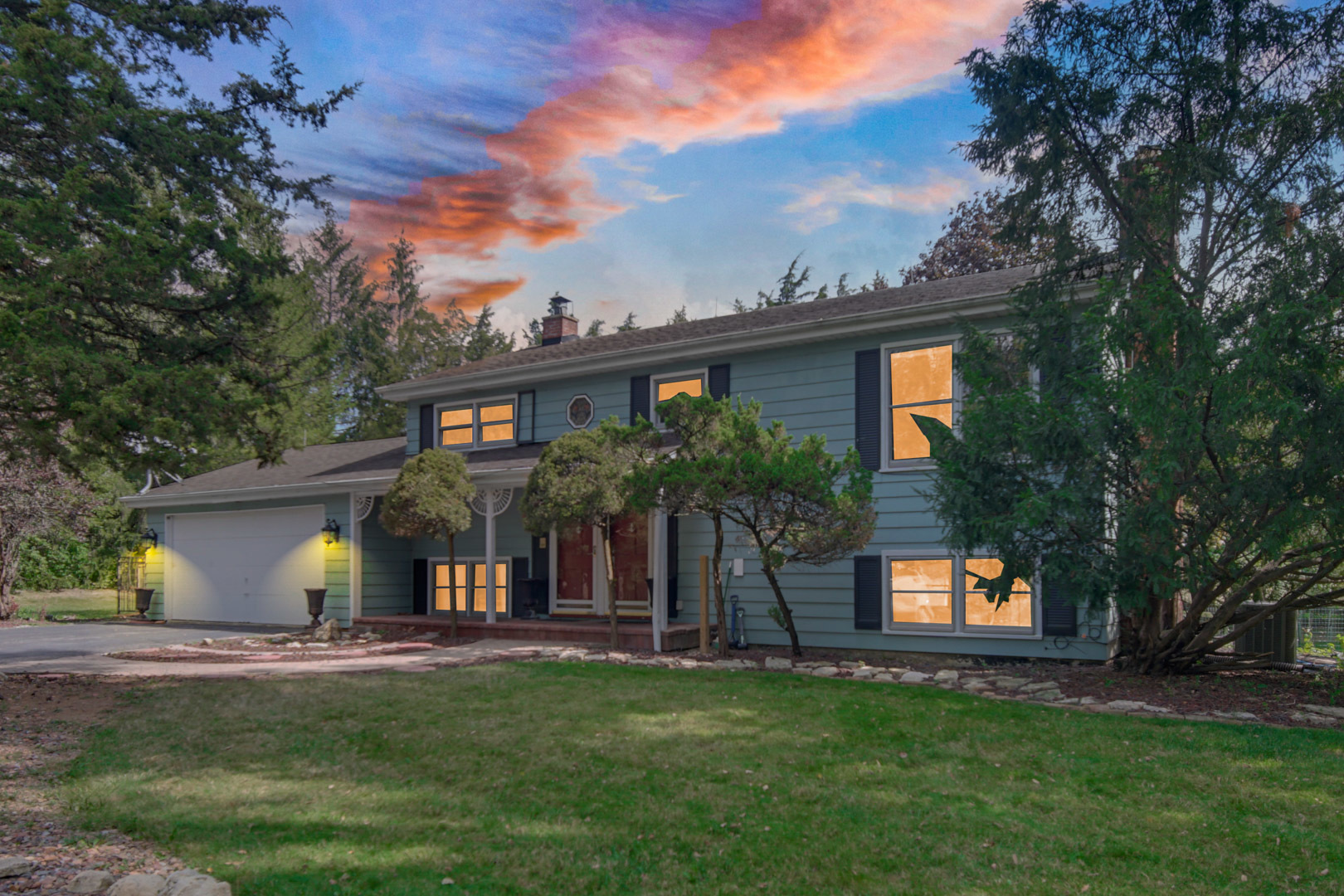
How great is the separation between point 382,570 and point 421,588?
763mm

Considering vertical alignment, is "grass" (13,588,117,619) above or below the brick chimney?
below

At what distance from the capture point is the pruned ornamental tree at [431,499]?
12078mm

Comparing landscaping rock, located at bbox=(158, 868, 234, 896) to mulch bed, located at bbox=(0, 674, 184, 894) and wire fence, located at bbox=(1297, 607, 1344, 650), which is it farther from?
wire fence, located at bbox=(1297, 607, 1344, 650)

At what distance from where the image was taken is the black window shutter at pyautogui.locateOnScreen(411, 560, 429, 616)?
15.2 meters

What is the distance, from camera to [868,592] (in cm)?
1090

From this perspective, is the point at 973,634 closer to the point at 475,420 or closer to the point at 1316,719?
the point at 1316,719

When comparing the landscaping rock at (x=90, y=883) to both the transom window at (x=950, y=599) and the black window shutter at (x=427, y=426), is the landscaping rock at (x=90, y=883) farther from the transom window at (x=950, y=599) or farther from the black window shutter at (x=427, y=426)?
the black window shutter at (x=427, y=426)

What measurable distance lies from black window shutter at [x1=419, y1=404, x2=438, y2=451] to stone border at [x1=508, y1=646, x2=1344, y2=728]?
5.85 metres

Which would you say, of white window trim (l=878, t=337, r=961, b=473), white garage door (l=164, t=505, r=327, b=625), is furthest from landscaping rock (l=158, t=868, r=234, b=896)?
white garage door (l=164, t=505, r=327, b=625)

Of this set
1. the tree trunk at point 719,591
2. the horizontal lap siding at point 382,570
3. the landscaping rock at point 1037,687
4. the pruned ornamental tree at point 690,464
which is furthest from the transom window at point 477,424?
the landscaping rock at point 1037,687

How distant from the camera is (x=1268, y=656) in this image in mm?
9359

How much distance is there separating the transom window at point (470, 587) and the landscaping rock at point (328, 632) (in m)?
1.99

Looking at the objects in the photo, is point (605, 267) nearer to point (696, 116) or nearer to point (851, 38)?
point (696, 116)

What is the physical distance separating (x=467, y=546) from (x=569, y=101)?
32.8ft
